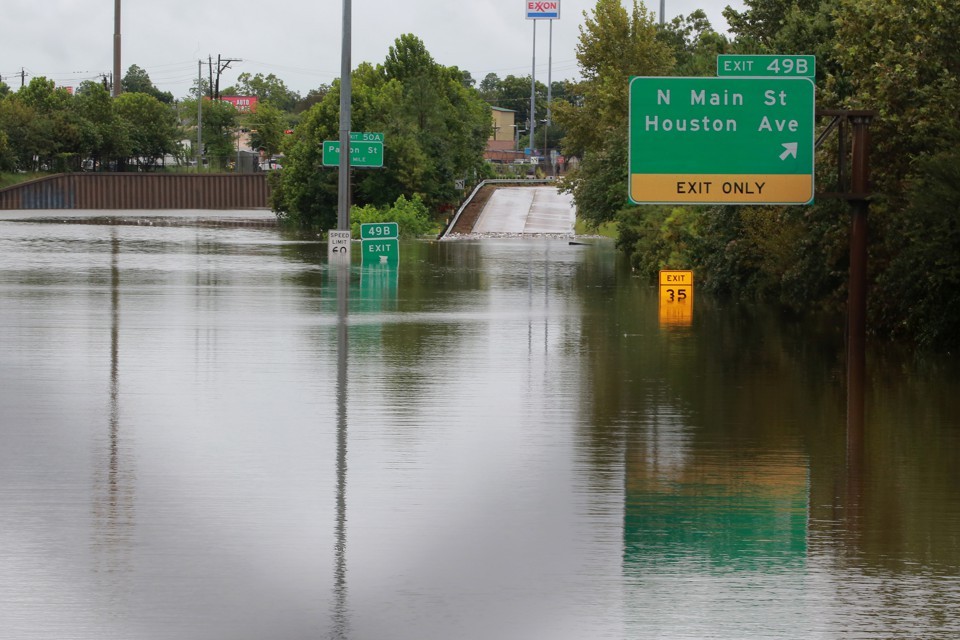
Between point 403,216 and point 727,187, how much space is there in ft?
138

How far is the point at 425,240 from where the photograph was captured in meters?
59.2

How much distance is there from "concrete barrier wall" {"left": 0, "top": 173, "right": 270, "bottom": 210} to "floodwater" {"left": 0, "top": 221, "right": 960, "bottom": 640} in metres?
78.7

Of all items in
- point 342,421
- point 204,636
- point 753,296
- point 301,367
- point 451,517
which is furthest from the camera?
point 753,296

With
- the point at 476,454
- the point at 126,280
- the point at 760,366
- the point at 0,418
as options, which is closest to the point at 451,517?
the point at 476,454

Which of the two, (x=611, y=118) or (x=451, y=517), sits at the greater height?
(x=611, y=118)

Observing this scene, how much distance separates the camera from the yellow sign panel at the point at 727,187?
20.4 m

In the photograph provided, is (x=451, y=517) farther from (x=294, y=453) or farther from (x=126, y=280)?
(x=126, y=280)

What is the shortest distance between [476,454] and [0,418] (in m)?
5.08

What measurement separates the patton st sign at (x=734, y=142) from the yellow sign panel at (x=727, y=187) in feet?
0.04

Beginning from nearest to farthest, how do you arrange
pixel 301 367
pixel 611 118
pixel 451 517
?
1. pixel 451 517
2. pixel 301 367
3. pixel 611 118

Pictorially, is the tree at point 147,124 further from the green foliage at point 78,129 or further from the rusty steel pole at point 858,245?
the rusty steel pole at point 858,245

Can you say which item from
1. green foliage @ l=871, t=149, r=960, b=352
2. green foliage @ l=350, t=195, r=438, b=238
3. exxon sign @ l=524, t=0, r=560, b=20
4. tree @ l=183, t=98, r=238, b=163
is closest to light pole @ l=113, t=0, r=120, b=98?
tree @ l=183, t=98, r=238, b=163

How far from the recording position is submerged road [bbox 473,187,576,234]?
66.1 meters

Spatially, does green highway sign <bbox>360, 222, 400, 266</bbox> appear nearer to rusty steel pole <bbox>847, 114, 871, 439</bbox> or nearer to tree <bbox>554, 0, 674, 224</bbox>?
tree <bbox>554, 0, 674, 224</bbox>
